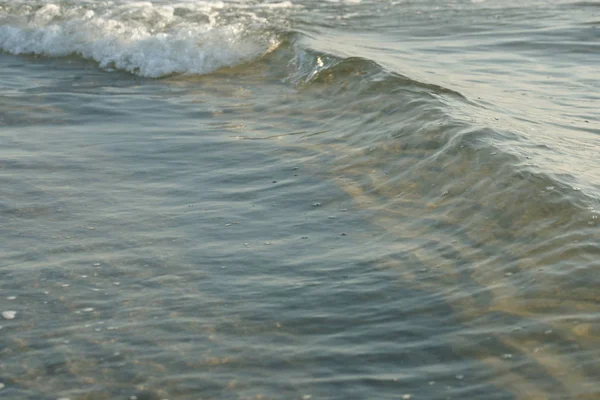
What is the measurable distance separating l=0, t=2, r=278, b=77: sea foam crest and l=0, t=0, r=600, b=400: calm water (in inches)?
18.3

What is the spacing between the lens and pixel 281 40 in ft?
37.6

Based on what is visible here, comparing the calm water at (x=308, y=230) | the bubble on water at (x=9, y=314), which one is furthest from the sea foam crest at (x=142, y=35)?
the bubble on water at (x=9, y=314)

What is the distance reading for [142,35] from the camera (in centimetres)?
1195

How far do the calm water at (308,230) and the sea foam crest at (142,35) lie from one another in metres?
0.47

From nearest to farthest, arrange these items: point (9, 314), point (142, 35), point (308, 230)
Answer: point (9, 314), point (308, 230), point (142, 35)

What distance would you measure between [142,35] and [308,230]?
7418 millimetres

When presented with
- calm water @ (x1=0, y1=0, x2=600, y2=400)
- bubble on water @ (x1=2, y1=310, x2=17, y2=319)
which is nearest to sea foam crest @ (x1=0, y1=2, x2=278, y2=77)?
calm water @ (x1=0, y1=0, x2=600, y2=400)

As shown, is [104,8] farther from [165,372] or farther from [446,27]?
[165,372]

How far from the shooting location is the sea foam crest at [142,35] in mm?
10883

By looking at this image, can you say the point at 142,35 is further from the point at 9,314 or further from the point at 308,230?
the point at 9,314

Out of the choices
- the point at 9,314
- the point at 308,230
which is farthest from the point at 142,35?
the point at 9,314

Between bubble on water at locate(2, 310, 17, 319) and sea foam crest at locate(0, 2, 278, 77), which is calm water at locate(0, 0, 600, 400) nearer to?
bubble on water at locate(2, 310, 17, 319)

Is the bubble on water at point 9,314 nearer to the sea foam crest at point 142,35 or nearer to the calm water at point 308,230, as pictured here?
the calm water at point 308,230

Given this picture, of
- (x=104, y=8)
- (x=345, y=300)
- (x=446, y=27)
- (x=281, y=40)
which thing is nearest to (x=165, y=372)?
(x=345, y=300)
